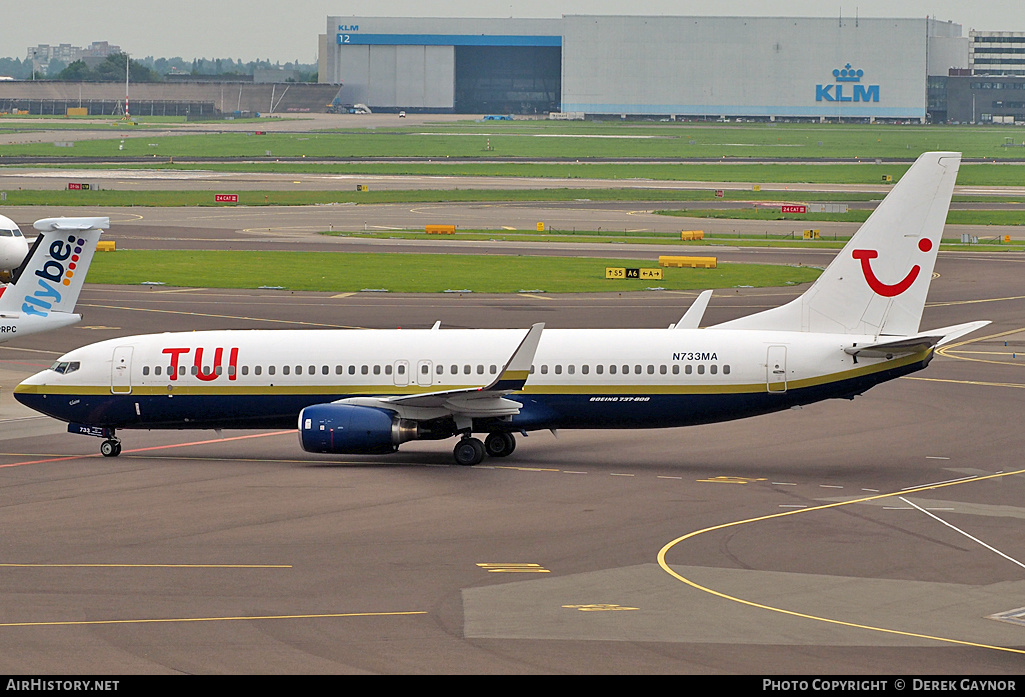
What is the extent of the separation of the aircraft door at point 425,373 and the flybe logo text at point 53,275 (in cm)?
1566

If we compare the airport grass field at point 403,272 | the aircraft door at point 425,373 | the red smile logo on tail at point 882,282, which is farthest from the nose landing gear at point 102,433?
the airport grass field at point 403,272

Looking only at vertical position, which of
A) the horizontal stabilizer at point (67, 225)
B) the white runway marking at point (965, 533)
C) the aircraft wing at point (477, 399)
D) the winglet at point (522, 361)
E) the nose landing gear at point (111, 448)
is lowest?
the white runway marking at point (965, 533)

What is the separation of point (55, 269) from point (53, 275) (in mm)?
222

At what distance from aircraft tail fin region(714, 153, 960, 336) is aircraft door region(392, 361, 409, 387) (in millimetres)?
11267

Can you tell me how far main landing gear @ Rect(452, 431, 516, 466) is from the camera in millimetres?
39094

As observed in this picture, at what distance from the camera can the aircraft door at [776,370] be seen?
38.2 meters

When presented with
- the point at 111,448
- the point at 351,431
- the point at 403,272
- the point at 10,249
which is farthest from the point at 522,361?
the point at 403,272

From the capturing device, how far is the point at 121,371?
135ft

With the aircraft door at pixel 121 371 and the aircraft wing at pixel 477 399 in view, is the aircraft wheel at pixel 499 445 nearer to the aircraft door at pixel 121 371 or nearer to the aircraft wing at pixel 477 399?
the aircraft wing at pixel 477 399

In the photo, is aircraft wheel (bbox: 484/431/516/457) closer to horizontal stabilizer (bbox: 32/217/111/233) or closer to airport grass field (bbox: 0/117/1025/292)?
horizontal stabilizer (bbox: 32/217/111/233)

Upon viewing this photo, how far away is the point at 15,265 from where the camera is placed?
245ft

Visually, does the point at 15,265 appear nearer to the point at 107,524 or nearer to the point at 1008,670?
the point at 107,524

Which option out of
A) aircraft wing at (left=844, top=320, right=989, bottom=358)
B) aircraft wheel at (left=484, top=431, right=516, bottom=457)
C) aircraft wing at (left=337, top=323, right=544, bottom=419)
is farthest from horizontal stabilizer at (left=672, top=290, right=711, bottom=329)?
aircraft wing at (left=337, top=323, right=544, bottom=419)

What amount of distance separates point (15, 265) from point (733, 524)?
5334 centimetres
